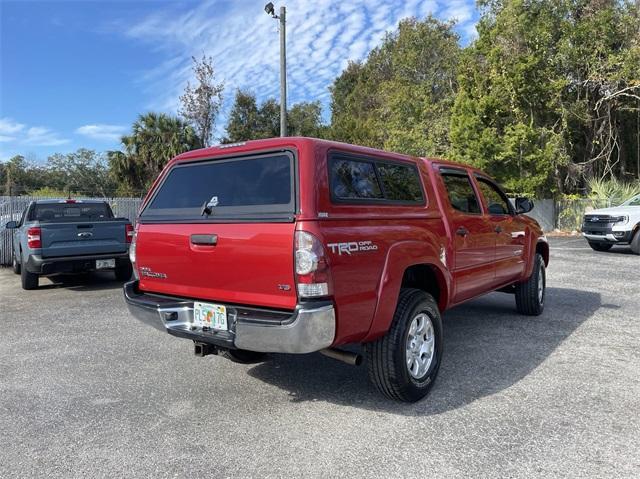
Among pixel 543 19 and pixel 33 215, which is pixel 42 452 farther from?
pixel 543 19

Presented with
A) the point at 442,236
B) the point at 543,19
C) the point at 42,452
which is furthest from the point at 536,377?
the point at 543,19

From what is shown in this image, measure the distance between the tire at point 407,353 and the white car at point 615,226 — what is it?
12.3 metres

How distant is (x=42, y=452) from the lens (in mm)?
3158

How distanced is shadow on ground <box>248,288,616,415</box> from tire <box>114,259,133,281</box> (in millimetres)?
5432

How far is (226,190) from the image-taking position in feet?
12.5

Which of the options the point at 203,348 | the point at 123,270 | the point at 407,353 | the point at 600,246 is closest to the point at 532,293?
the point at 407,353

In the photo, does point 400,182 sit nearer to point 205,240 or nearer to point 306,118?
point 205,240

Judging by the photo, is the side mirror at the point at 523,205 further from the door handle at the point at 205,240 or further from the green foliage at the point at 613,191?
the green foliage at the point at 613,191

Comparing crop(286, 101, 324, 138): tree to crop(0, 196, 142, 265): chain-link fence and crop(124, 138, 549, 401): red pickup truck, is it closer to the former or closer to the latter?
crop(0, 196, 142, 265): chain-link fence

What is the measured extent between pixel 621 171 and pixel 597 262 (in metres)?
15.3

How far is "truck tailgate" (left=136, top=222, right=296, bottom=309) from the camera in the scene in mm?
3207

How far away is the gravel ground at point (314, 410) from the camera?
2996 mm

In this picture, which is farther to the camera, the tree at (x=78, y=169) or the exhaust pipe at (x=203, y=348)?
the tree at (x=78, y=169)

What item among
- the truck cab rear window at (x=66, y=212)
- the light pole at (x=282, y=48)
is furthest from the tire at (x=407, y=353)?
the light pole at (x=282, y=48)
